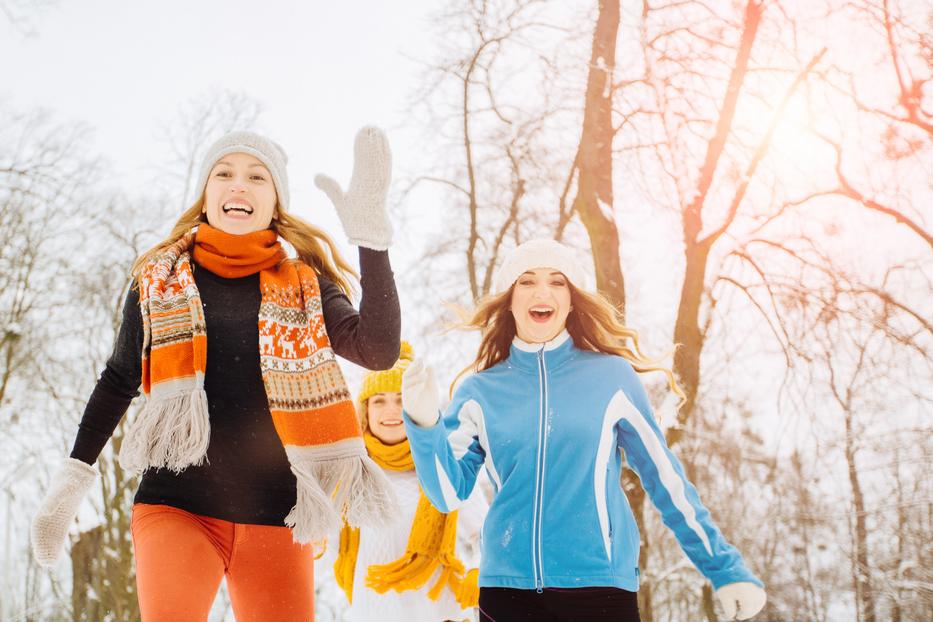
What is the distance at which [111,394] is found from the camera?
2889 millimetres

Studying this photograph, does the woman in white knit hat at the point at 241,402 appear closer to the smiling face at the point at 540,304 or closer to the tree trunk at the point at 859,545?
the smiling face at the point at 540,304

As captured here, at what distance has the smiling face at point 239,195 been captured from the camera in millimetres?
3020

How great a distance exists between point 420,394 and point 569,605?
83 centimetres

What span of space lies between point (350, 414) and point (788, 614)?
47.8 feet

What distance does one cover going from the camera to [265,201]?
3080 millimetres

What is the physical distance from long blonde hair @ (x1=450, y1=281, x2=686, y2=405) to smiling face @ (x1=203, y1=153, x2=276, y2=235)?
3.40 ft

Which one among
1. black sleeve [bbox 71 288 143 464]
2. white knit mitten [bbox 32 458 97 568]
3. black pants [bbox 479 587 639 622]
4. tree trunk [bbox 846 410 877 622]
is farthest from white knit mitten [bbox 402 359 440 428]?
tree trunk [bbox 846 410 877 622]

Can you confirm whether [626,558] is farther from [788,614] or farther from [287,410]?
[788,614]

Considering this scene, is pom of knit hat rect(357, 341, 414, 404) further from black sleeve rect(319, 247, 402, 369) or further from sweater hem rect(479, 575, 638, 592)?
black sleeve rect(319, 247, 402, 369)

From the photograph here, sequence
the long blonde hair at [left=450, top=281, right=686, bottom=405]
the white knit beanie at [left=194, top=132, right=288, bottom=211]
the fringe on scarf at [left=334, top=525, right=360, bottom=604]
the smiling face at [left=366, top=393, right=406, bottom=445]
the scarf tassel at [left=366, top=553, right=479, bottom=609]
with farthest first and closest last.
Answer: the smiling face at [left=366, top=393, right=406, bottom=445], the fringe on scarf at [left=334, top=525, right=360, bottom=604], the scarf tassel at [left=366, top=553, right=479, bottom=609], the long blonde hair at [left=450, top=281, right=686, bottom=405], the white knit beanie at [left=194, top=132, right=288, bottom=211]

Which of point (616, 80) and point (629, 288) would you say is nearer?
point (616, 80)

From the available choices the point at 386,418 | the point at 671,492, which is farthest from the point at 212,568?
the point at 386,418

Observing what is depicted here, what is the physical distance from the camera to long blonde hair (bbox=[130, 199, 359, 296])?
10.3ft

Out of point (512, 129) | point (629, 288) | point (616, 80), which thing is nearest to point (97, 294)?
point (512, 129)
